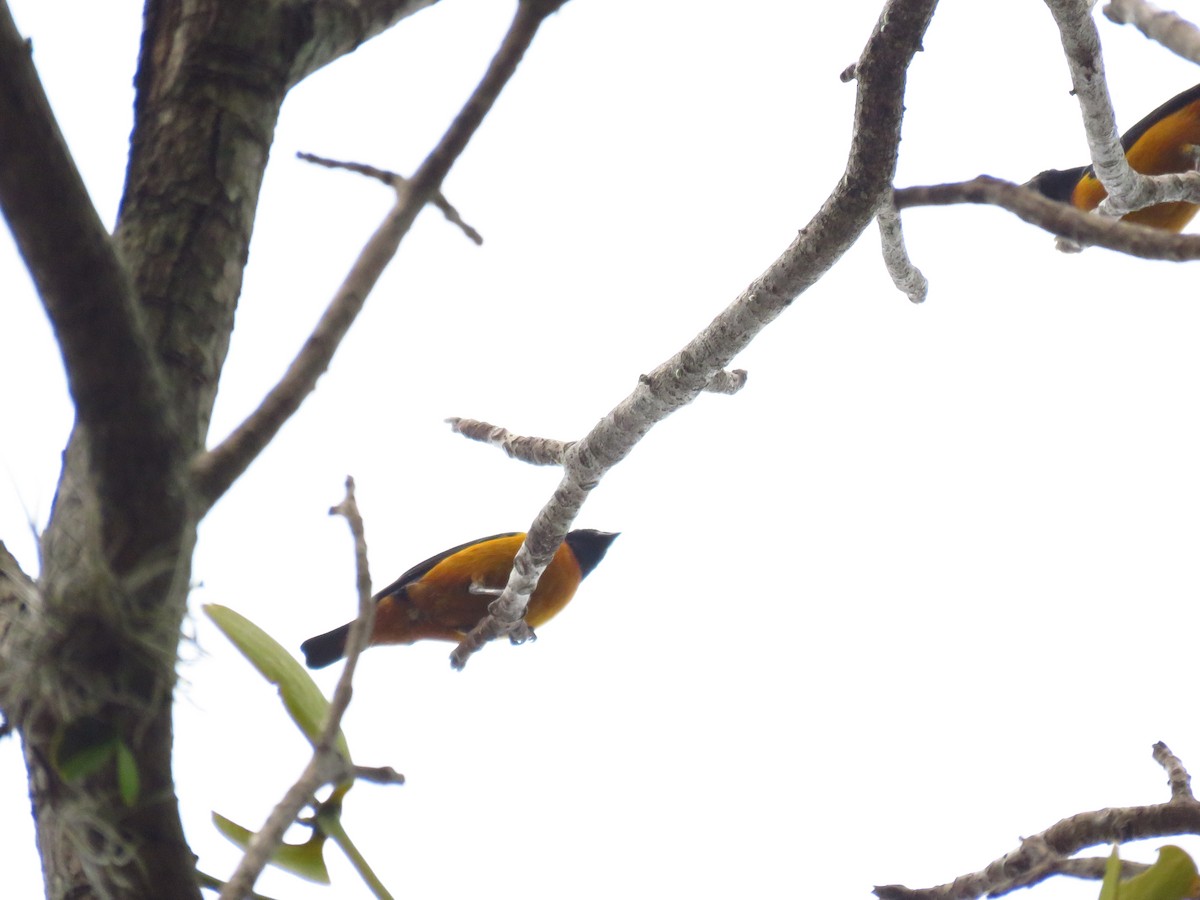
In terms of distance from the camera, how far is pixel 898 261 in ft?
9.34

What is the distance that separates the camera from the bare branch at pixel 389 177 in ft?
3.57

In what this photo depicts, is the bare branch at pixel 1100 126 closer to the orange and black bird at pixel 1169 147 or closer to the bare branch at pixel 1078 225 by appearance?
the orange and black bird at pixel 1169 147

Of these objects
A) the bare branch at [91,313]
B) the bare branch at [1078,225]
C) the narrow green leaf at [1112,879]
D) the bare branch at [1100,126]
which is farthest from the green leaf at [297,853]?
the bare branch at [1100,126]

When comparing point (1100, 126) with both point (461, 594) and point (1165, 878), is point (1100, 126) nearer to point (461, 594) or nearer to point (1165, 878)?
point (1165, 878)

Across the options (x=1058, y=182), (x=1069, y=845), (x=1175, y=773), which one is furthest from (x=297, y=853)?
(x=1058, y=182)

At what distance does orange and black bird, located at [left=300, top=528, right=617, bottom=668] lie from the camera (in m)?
4.76

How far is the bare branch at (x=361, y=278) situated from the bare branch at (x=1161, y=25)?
159cm

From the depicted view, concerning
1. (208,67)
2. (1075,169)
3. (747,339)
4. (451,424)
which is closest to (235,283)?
(208,67)

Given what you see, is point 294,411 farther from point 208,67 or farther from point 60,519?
point 208,67

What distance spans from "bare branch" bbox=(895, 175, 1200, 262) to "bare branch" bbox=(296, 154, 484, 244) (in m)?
0.52

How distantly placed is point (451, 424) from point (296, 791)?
3.07m

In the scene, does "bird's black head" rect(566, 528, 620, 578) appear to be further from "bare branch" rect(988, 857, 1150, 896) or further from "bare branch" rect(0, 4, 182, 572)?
"bare branch" rect(0, 4, 182, 572)

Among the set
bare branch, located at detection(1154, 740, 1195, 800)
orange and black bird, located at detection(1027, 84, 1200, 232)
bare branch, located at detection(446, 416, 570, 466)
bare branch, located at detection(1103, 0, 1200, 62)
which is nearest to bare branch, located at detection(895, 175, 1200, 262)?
bare branch, located at detection(1154, 740, 1195, 800)

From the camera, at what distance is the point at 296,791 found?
93 centimetres
